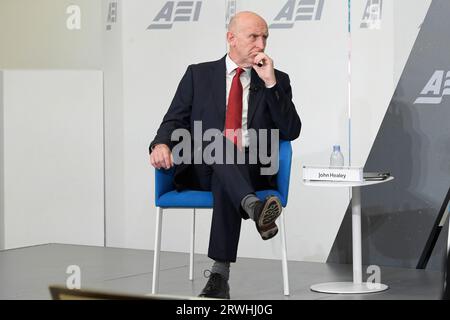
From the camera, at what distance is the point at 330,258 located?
16.2ft

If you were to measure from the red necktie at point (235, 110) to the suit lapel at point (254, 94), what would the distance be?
0.05 meters

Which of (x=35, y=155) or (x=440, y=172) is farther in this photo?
(x=35, y=155)

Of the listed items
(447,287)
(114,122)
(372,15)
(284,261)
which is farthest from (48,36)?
(447,287)

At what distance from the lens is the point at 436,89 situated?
456cm

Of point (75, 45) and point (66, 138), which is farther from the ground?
point (75, 45)

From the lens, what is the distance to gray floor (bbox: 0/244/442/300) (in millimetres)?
3852

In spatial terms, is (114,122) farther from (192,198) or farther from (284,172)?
(284,172)

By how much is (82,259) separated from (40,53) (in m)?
1.83

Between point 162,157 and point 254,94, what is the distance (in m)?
0.58
